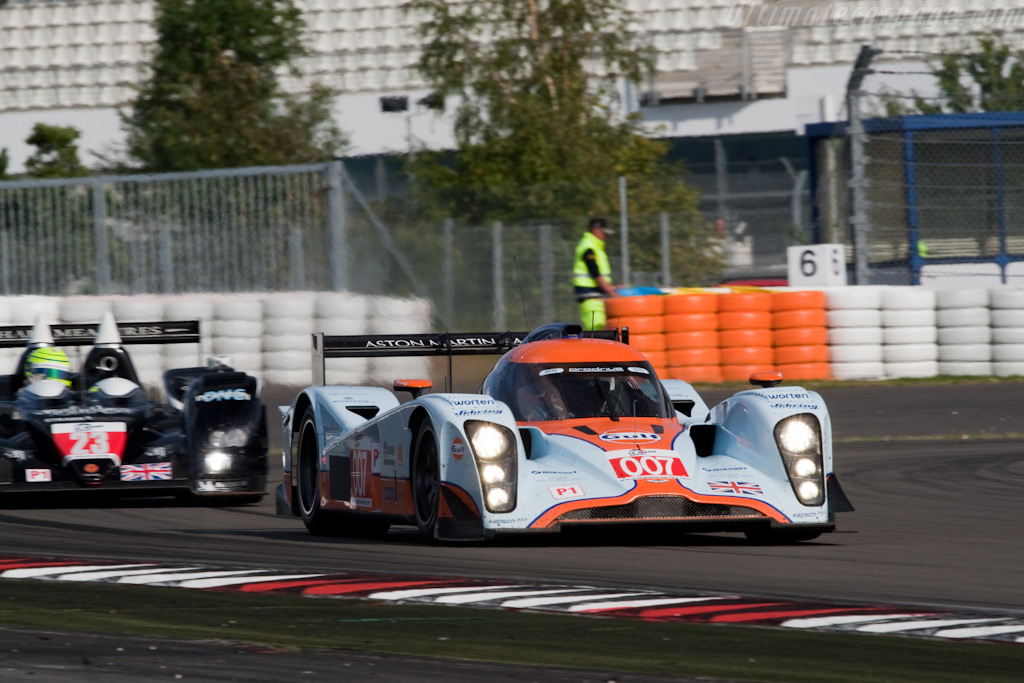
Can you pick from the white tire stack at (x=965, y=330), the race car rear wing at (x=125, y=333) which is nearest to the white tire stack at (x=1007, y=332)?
the white tire stack at (x=965, y=330)

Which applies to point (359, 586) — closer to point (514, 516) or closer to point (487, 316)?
point (514, 516)

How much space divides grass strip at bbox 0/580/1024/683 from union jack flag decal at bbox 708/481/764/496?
6.57 feet

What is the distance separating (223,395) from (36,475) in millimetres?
1231

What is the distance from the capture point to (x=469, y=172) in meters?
29.4

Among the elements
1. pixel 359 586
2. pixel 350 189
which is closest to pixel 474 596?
pixel 359 586

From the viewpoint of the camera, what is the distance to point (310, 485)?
9.22 m

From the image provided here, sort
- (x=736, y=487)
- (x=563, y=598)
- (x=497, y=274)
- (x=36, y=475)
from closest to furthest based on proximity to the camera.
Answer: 1. (x=563, y=598)
2. (x=736, y=487)
3. (x=36, y=475)
4. (x=497, y=274)

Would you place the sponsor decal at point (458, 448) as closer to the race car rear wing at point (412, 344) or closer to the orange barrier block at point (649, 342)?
the race car rear wing at point (412, 344)

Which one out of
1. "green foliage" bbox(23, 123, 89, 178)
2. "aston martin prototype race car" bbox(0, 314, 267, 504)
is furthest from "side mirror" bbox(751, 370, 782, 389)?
"green foliage" bbox(23, 123, 89, 178)

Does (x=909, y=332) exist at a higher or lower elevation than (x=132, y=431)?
higher

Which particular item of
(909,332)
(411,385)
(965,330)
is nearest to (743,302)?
(909,332)

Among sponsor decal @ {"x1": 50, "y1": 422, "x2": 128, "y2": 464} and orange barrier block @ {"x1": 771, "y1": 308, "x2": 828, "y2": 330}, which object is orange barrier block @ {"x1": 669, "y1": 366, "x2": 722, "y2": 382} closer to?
orange barrier block @ {"x1": 771, "y1": 308, "x2": 828, "y2": 330}

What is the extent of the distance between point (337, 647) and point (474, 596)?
1.15 m

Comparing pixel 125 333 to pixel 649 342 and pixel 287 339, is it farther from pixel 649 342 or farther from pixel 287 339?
pixel 649 342
